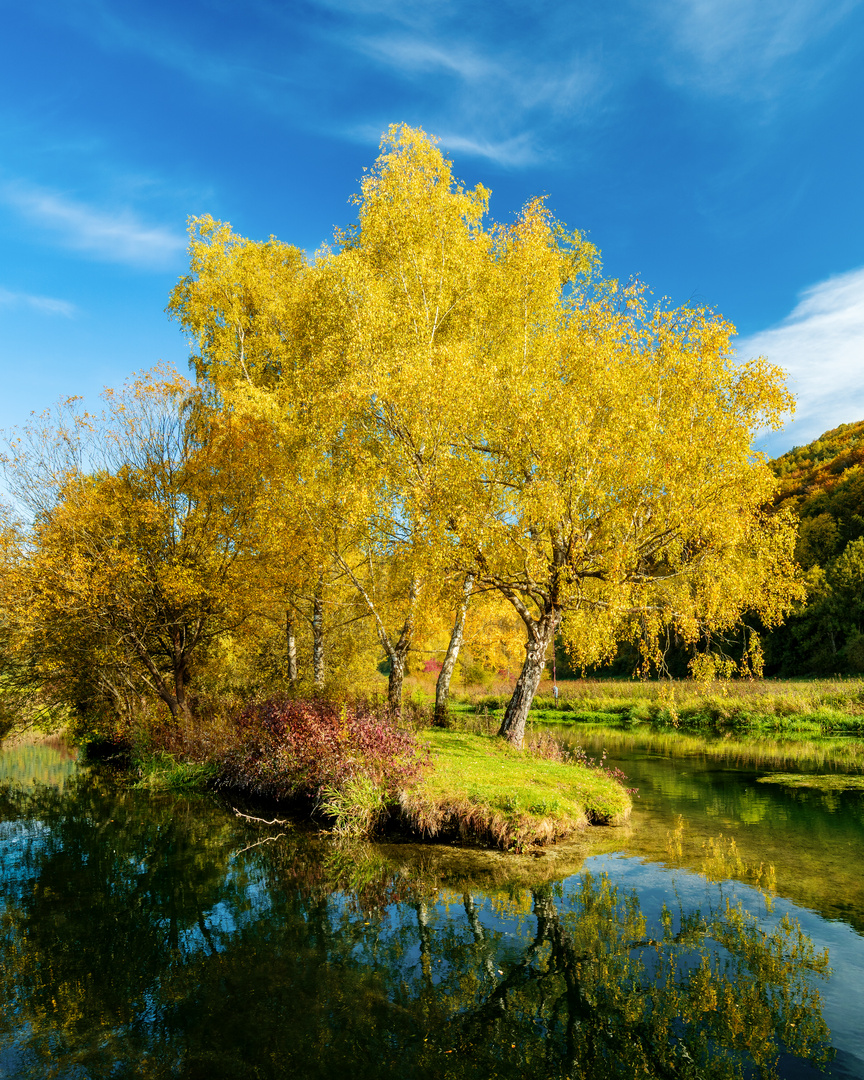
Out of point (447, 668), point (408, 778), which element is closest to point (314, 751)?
point (408, 778)

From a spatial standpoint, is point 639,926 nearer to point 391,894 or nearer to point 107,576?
point 391,894

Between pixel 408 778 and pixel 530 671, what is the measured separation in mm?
5125

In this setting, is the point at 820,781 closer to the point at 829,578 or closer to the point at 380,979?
the point at 380,979

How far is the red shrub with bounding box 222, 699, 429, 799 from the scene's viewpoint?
1334 cm

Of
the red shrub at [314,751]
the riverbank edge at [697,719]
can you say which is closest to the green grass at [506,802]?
the red shrub at [314,751]

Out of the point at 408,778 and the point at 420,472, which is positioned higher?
the point at 420,472

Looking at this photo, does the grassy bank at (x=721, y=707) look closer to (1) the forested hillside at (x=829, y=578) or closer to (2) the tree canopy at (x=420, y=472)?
(2) the tree canopy at (x=420, y=472)

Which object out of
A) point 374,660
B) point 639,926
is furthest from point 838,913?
point 374,660

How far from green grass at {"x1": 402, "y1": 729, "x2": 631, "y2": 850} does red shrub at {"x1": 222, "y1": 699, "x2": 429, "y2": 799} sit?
687mm

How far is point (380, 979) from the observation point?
727 cm

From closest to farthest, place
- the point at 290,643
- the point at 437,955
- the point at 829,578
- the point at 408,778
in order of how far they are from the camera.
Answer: the point at 437,955 → the point at 408,778 → the point at 290,643 → the point at 829,578

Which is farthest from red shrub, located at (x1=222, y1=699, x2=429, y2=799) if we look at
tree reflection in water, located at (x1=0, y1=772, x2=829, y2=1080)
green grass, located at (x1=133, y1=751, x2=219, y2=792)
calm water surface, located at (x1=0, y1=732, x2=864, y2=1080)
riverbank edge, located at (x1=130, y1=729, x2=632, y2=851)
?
tree reflection in water, located at (x1=0, y1=772, x2=829, y2=1080)

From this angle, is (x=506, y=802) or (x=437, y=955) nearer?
(x=437, y=955)

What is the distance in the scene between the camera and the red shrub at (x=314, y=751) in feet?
43.8
